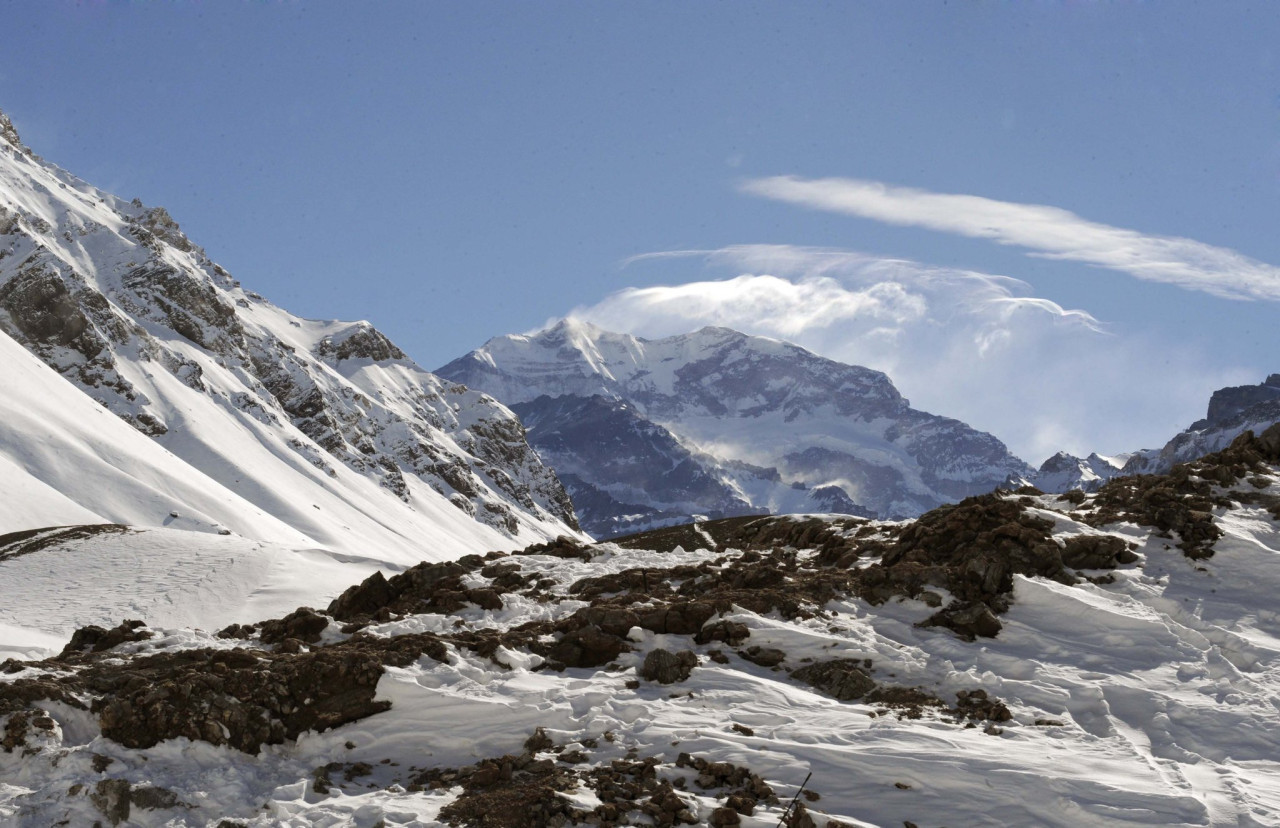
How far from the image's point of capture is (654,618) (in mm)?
17766

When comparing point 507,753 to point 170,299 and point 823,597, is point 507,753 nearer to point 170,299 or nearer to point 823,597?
point 823,597

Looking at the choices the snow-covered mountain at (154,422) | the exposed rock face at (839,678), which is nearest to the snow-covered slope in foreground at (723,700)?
the exposed rock face at (839,678)

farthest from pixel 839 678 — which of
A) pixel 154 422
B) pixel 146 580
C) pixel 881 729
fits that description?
pixel 154 422

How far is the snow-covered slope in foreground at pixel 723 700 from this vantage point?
1178cm

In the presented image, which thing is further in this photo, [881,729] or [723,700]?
[723,700]

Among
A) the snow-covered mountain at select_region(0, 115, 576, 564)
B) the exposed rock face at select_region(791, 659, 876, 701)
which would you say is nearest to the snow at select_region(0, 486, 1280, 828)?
the exposed rock face at select_region(791, 659, 876, 701)

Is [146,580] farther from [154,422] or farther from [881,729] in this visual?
[154,422]

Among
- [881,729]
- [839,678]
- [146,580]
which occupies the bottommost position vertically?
[146,580]

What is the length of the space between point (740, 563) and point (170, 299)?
627ft

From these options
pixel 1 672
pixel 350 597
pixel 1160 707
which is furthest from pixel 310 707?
pixel 1160 707

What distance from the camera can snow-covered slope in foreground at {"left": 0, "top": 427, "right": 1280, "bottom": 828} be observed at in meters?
11.8

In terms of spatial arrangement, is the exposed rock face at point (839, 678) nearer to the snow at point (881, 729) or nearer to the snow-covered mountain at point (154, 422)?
the snow at point (881, 729)

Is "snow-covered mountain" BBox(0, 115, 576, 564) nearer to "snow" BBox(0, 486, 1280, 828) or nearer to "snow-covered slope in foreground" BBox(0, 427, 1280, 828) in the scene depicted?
"snow-covered slope in foreground" BBox(0, 427, 1280, 828)

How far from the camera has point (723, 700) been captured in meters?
14.9
